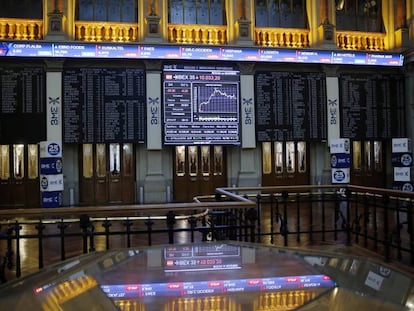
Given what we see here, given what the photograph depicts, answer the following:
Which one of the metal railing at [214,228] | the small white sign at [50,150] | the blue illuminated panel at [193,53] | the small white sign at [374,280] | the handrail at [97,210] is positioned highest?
the blue illuminated panel at [193,53]

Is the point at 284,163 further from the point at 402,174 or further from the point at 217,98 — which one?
the point at 402,174

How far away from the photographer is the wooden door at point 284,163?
524 inches

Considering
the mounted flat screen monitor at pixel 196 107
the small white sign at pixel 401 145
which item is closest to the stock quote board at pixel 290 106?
the mounted flat screen monitor at pixel 196 107

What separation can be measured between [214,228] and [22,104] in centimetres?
892

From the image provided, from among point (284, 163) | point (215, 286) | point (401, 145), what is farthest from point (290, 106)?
point (215, 286)

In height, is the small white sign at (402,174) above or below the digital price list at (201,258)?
above

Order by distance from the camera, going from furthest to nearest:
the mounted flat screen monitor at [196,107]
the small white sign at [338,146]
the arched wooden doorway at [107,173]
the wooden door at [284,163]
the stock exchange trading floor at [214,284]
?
1. the wooden door at [284,163]
2. the arched wooden doorway at [107,173]
3. the mounted flat screen monitor at [196,107]
4. the small white sign at [338,146]
5. the stock exchange trading floor at [214,284]

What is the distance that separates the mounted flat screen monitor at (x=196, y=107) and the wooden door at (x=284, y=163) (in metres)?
1.57

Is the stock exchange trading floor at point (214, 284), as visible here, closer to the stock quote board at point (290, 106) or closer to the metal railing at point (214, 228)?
the metal railing at point (214, 228)

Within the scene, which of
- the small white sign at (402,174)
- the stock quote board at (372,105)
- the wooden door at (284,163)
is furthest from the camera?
the wooden door at (284,163)

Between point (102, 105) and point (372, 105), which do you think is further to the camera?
point (372, 105)

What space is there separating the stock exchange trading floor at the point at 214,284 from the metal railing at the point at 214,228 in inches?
71.2

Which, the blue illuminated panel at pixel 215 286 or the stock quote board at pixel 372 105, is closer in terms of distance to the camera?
the blue illuminated panel at pixel 215 286

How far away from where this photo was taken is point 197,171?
1291 centimetres
